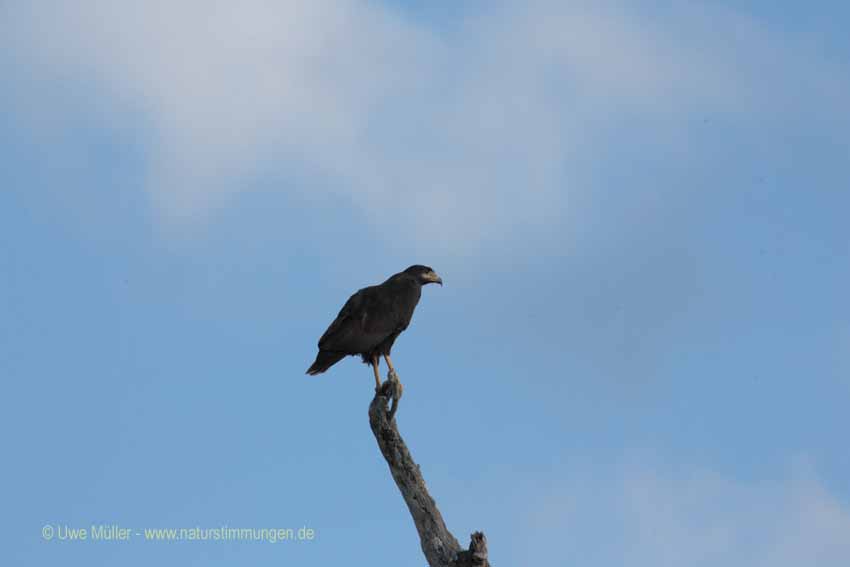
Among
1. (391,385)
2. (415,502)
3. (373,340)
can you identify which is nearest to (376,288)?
(373,340)

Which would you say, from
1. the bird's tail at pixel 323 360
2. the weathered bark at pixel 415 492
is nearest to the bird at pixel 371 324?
the bird's tail at pixel 323 360

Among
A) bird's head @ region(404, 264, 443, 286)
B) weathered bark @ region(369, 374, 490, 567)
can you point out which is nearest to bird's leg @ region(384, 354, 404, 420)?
weathered bark @ region(369, 374, 490, 567)

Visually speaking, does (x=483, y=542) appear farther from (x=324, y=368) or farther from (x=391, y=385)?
(x=324, y=368)

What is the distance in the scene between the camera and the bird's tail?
16000 millimetres

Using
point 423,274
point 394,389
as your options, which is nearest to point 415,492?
point 394,389

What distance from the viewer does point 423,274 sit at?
17953 millimetres

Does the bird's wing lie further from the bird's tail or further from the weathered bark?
the weathered bark

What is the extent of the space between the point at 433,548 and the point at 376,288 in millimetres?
4363

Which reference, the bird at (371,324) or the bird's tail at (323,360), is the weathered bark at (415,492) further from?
the bird's tail at (323,360)

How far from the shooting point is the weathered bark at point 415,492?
13.4m

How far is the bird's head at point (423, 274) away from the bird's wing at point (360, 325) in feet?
3.43

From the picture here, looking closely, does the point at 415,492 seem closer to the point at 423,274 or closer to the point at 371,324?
the point at 371,324

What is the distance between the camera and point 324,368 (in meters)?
16.0

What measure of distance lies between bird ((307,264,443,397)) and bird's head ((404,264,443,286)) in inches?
13.0
